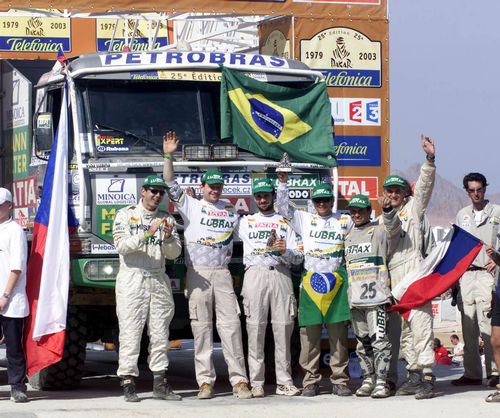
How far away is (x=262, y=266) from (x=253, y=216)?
0.51m

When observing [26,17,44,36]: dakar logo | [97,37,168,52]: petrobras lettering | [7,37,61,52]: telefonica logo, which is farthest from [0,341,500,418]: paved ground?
[26,17,44,36]: dakar logo

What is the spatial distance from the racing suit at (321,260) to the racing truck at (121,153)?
63 cm

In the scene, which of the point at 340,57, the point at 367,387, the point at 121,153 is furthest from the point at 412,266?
the point at 340,57

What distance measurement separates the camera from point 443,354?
1880 centimetres

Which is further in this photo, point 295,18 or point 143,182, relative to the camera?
point 295,18

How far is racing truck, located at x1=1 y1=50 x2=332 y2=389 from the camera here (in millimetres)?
10477

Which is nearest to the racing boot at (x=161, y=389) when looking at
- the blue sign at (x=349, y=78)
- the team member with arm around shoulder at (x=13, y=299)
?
the team member with arm around shoulder at (x=13, y=299)

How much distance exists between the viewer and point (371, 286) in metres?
10.3

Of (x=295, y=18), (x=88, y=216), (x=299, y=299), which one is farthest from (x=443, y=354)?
(x=88, y=216)

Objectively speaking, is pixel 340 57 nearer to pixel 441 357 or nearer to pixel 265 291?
pixel 265 291

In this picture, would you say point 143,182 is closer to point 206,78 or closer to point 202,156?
point 202,156

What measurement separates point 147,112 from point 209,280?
6.22 feet

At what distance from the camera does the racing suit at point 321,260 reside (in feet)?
34.5

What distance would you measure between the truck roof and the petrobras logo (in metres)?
2.03
